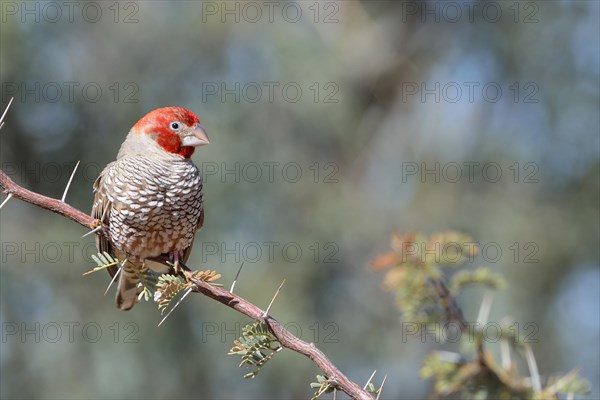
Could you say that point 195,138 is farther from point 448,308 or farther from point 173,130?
point 448,308

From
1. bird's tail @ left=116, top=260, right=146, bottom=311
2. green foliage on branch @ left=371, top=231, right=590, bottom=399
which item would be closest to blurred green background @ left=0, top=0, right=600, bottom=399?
bird's tail @ left=116, top=260, right=146, bottom=311

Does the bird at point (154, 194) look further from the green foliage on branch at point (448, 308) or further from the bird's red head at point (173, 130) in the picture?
the green foliage on branch at point (448, 308)

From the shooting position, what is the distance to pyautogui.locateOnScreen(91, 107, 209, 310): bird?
4227 mm

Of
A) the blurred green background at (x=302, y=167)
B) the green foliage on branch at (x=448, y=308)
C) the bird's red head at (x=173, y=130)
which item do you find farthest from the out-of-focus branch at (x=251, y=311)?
the blurred green background at (x=302, y=167)

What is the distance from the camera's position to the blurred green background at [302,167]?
1018 centimetres

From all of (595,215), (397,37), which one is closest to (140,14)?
(397,37)

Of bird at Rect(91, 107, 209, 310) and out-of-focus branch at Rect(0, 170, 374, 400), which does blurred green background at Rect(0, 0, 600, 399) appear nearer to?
bird at Rect(91, 107, 209, 310)

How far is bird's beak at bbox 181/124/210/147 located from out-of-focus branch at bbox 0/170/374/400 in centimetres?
140

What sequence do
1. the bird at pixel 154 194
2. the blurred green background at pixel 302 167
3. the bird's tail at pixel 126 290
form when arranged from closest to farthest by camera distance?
the bird at pixel 154 194 → the bird's tail at pixel 126 290 → the blurred green background at pixel 302 167

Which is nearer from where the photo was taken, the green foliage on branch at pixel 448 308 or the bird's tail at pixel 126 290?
the green foliage on branch at pixel 448 308

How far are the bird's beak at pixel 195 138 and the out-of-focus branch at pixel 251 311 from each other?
1.40 meters

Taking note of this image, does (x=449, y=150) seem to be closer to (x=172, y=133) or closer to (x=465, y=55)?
(x=465, y=55)

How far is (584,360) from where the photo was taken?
11.6m

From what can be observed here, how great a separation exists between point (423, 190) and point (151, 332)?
440 centimetres
